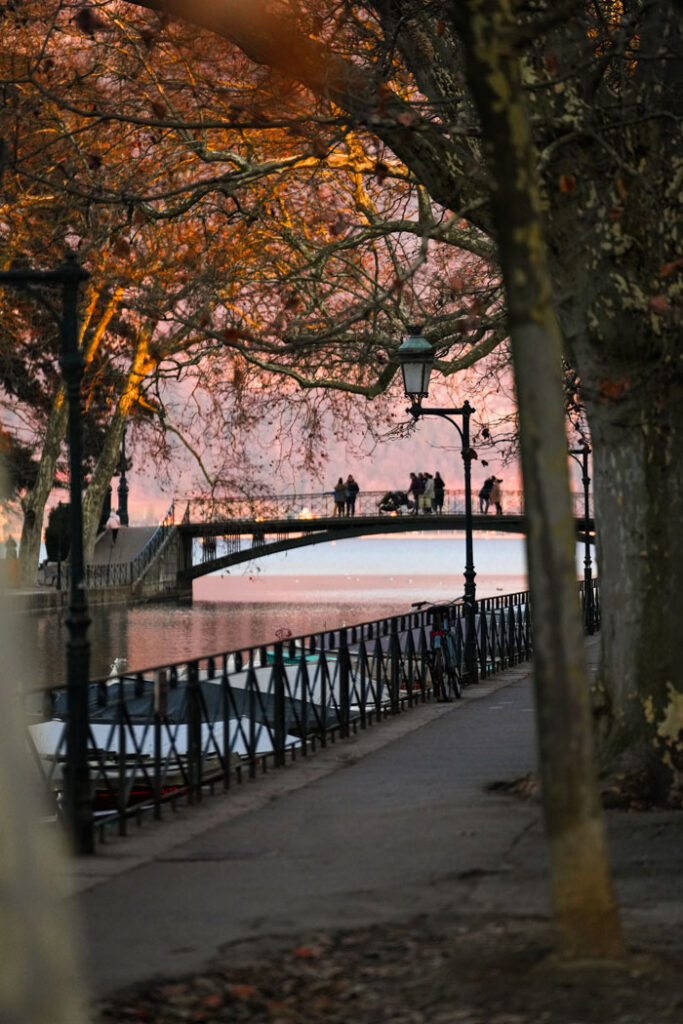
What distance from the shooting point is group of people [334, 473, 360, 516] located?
77.9 m

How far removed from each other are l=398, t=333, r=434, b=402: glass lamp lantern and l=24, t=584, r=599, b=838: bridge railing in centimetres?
289

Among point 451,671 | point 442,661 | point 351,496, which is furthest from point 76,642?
point 351,496

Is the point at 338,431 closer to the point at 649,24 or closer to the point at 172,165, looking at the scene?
the point at 172,165

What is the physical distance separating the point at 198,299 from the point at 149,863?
65.4ft

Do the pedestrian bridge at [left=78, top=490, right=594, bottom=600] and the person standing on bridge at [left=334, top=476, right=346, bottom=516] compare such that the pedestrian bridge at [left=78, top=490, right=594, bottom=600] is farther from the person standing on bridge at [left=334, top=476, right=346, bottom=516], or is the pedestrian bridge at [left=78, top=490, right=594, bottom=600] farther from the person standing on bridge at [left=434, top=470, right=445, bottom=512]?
the person standing on bridge at [left=334, top=476, right=346, bottom=516]

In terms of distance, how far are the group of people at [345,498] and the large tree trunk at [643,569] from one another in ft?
215

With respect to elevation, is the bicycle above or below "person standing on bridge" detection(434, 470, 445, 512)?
below

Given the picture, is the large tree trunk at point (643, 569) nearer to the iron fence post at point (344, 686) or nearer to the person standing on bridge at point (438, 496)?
the iron fence post at point (344, 686)

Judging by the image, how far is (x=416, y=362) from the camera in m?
20.3

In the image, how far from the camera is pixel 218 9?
1202cm

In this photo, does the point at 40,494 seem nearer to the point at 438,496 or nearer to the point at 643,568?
the point at 438,496

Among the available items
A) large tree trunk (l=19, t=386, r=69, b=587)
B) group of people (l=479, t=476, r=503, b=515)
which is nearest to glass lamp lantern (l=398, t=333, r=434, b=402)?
large tree trunk (l=19, t=386, r=69, b=587)

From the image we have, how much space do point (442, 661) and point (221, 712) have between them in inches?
309

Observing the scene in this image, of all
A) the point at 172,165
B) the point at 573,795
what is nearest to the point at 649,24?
the point at 573,795
